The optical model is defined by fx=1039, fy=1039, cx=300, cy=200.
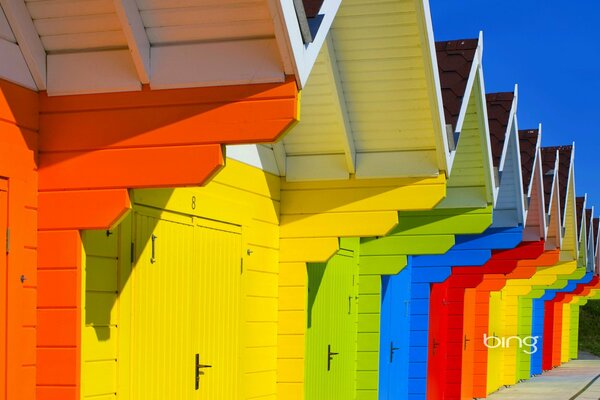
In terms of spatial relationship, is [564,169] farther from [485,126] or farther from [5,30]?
[5,30]

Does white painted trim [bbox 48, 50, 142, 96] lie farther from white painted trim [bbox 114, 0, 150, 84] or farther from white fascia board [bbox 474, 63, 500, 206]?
white fascia board [bbox 474, 63, 500, 206]

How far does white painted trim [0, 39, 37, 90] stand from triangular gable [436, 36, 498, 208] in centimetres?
495

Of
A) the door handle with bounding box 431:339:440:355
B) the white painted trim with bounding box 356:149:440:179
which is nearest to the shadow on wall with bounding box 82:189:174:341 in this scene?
the white painted trim with bounding box 356:149:440:179

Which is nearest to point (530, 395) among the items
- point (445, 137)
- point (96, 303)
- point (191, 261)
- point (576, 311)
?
point (445, 137)

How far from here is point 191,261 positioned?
7438 mm

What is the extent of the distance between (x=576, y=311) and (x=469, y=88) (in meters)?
33.1

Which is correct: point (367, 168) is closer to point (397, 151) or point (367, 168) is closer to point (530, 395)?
point (397, 151)

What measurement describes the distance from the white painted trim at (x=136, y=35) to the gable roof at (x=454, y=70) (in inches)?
187

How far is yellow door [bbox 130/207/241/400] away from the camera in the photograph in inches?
264

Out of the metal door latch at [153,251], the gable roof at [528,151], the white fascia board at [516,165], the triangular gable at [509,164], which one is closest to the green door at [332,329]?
the metal door latch at [153,251]

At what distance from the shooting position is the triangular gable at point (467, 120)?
1018 cm

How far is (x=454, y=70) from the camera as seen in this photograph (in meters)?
10.5

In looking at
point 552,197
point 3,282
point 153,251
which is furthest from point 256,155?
point 552,197

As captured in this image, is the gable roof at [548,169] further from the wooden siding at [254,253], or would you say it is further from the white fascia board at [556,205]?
the wooden siding at [254,253]
